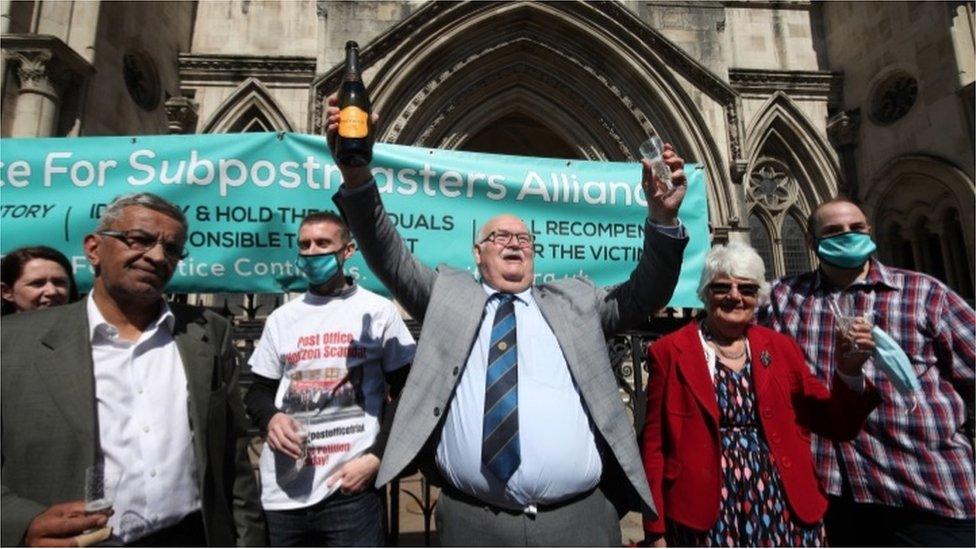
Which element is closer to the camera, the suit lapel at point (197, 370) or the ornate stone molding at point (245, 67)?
the suit lapel at point (197, 370)

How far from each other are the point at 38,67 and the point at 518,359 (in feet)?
24.3

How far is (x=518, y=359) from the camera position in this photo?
78.4 inches

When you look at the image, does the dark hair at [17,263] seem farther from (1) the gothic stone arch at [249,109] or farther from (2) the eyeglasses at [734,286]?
(1) the gothic stone arch at [249,109]

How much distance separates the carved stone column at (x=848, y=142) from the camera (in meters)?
9.78

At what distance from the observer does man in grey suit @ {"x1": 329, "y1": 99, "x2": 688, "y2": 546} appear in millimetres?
1845

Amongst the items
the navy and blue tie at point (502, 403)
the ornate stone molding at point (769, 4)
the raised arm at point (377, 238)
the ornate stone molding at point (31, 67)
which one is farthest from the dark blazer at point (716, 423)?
the ornate stone molding at point (769, 4)

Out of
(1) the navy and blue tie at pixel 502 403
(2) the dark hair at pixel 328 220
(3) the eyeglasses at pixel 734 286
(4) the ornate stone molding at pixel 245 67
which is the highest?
(4) the ornate stone molding at pixel 245 67

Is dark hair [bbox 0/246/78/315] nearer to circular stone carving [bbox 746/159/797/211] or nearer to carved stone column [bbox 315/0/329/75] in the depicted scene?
carved stone column [bbox 315/0/329/75]

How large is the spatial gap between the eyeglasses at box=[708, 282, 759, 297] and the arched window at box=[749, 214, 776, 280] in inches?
355

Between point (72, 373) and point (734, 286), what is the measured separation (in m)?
2.33

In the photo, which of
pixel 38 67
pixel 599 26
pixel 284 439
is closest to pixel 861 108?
pixel 599 26

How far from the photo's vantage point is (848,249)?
88.0 inches

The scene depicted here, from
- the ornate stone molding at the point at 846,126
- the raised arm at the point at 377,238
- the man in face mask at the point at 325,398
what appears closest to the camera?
the raised arm at the point at 377,238

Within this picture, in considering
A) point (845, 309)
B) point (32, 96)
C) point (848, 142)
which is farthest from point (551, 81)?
point (845, 309)
